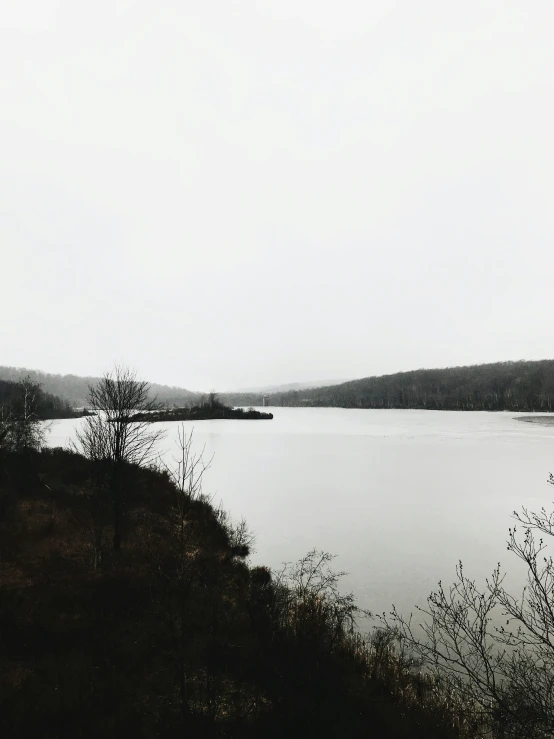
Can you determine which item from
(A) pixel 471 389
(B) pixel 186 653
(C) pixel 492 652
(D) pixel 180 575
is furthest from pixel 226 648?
(A) pixel 471 389

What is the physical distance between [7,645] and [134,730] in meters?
3.67

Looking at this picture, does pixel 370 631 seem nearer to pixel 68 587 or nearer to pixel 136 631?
pixel 136 631

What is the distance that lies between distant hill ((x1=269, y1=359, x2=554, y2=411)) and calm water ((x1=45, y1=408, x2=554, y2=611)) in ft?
335

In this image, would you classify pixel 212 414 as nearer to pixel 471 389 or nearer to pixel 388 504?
pixel 388 504

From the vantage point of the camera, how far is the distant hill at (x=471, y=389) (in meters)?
130

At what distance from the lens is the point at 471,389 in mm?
149000

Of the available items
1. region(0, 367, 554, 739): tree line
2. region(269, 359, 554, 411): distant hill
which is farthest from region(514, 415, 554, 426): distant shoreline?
region(0, 367, 554, 739): tree line

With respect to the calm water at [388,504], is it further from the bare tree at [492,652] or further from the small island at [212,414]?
the small island at [212,414]

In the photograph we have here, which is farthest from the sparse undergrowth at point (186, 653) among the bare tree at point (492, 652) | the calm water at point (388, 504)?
the calm water at point (388, 504)

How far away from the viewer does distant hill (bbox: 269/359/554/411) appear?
427 feet

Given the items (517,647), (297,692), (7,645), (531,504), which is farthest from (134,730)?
(531,504)

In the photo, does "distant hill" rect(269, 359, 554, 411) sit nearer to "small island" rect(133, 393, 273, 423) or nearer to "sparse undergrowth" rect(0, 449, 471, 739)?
"small island" rect(133, 393, 273, 423)

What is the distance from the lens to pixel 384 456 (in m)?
37.6

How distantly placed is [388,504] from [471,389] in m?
146
